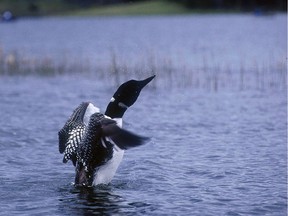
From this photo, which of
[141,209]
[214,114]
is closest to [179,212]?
[141,209]

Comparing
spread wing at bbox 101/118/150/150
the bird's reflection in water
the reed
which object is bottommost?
the bird's reflection in water

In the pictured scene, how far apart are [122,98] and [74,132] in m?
0.73

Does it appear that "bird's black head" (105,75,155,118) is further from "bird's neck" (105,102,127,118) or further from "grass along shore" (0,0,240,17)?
"grass along shore" (0,0,240,17)

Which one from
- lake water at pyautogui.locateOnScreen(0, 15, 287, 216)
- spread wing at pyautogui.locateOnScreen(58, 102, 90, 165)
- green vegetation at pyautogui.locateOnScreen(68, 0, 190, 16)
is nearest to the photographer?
lake water at pyautogui.locateOnScreen(0, 15, 287, 216)

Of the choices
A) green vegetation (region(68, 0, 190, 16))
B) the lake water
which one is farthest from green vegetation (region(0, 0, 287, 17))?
the lake water

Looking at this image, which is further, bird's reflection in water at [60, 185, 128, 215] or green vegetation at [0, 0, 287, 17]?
green vegetation at [0, 0, 287, 17]

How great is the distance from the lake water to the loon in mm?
228

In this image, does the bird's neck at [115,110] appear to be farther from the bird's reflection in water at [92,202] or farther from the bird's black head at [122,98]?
the bird's reflection in water at [92,202]

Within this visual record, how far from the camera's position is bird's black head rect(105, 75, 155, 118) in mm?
9109

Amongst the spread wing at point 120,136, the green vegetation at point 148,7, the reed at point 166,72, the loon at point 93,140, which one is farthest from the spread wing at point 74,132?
the green vegetation at point 148,7

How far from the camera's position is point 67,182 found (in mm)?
9727

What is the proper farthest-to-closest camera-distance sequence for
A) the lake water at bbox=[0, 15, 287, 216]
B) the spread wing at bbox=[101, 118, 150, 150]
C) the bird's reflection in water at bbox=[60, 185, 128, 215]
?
the lake water at bbox=[0, 15, 287, 216] → the bird's reflection in water at bbox=[60, 185, 128, 215] → the spread wing at bbox=[101, 118, 150, 150]

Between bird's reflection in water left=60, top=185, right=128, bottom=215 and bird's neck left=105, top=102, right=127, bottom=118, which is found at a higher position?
bird's neck left=105, top=102, right=127, bottom=118

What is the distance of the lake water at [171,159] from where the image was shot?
8.61 m
